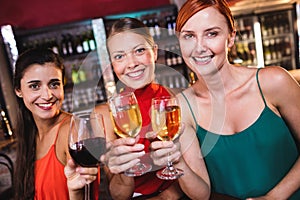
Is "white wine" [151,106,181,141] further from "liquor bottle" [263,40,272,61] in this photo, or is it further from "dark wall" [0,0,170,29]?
"liquor bottle" [263,40,272,61]

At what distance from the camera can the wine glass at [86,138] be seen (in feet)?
3.46

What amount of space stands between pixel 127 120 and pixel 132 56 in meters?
A: 0.36

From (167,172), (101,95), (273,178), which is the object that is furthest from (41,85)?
(101,95)

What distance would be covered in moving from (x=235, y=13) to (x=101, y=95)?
1975mm

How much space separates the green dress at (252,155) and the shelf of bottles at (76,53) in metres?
2.71

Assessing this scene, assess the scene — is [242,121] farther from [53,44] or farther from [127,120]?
[53,44]

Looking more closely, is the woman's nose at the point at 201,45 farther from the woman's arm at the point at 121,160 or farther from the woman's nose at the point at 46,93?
the woman's nose at the point at 46,93

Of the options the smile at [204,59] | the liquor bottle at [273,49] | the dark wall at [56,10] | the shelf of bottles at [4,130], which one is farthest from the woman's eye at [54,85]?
the liquor bottle at [273,49]

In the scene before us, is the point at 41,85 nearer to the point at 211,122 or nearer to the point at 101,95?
the point at 211,122

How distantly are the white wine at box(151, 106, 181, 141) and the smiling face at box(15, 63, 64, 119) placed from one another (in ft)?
1.65

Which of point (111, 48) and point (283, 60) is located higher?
point (111, 48)

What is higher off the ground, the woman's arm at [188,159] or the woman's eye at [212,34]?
the woman's eye at [212,34]

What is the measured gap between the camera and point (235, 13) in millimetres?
4016

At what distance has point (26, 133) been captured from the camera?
1.42m
